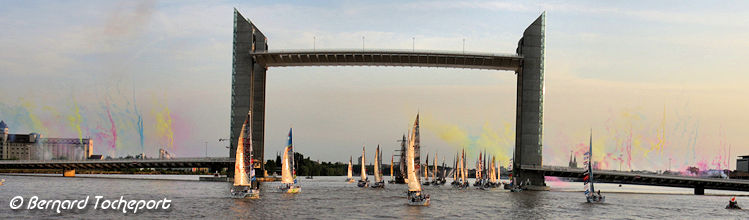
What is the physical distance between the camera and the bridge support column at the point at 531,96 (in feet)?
411

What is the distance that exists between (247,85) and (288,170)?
32794 millimetres

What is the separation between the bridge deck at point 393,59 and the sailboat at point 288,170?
28.1 m

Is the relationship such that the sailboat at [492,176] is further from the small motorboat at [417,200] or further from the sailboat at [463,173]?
the small motorboat at [417,200]

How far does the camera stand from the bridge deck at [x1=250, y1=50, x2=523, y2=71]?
126 meters

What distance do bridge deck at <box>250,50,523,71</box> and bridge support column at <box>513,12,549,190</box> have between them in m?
2.11

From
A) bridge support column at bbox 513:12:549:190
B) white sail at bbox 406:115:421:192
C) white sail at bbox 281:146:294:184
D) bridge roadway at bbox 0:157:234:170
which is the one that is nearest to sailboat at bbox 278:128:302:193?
white sail at bbox 281:146:294:184

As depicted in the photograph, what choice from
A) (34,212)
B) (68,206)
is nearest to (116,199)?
(68,206)

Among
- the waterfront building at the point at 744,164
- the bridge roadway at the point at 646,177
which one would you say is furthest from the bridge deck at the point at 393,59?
the waterfront building at the point at 744,164

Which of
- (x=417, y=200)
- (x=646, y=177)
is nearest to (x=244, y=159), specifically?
(x=417, y=200)

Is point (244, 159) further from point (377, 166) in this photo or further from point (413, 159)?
point (377, 166)

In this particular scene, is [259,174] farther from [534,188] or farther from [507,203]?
[507,203]

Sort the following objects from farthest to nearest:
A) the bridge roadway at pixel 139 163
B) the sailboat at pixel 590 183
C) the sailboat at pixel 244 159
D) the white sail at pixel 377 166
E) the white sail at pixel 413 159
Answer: the white sail at pixel 377 166 → the bridge roadway at pixel 139 163 → the sailboat at pixel 590 183 → the sailboat at pixel 244 159 → the white sail at pixel 413 159

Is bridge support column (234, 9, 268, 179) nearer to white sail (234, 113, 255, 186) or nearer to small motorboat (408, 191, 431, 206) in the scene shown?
white sail (234, 113, 255, 186)

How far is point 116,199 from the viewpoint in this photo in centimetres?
8244
